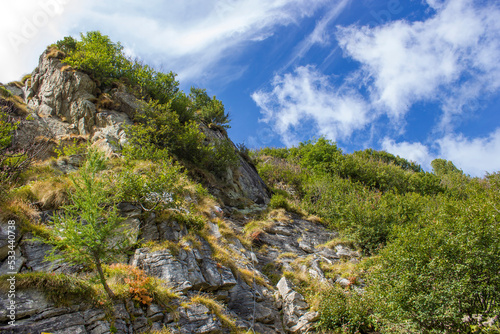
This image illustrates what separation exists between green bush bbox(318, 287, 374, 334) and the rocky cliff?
42 cm

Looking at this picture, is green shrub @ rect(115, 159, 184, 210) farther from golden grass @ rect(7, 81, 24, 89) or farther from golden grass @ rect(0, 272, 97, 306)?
golden grass @ rect(7, 81, 24, 89)

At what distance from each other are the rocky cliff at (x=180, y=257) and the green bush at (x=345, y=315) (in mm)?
416

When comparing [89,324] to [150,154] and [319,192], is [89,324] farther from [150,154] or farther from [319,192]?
[319,192]

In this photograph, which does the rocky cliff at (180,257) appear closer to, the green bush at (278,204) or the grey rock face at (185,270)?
the grey rock face at (185,270)

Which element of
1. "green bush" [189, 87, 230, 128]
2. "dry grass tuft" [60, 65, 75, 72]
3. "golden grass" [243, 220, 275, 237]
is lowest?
"golden grass" [243, 220, 275, 237]

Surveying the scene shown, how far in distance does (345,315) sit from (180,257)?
5.96 meters

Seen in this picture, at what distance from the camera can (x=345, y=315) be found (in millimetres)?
9039

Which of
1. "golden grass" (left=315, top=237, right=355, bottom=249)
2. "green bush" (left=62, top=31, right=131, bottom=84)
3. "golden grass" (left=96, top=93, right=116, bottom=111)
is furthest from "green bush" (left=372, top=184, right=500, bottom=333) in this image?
"green bush" (left=62, top=31, right=131, bottom=84)

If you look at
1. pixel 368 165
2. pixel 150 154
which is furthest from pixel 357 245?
pixel 368 165

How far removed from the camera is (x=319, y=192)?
22.9 metres

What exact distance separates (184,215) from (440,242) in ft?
31.0

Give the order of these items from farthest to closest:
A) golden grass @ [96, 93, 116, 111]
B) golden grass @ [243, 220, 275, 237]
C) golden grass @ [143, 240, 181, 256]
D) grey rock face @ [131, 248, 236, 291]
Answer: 1. golden grass @ [96, 93, 116, 111]
2. golden grass @ [243, 220, 275, 237]
3. golden grass @ [143, 240, 181, 256]
4. grey rock face @ [131, 248, 236, 291]

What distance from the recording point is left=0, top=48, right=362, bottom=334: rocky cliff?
605 cm

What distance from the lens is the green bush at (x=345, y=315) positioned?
8727mm
